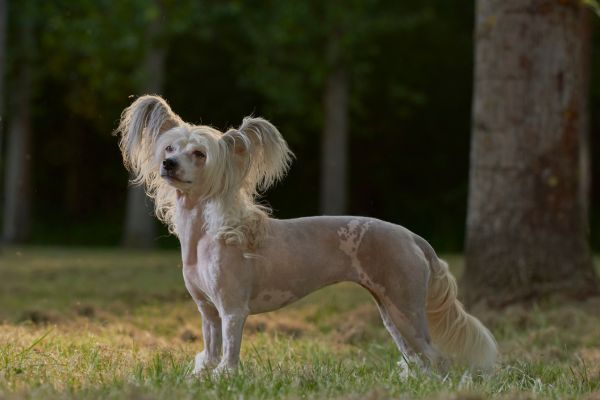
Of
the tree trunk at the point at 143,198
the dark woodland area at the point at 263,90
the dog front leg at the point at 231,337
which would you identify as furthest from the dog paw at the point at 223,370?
Result: the tree trunk at the point at 143,198

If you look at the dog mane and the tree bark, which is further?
the tree bark

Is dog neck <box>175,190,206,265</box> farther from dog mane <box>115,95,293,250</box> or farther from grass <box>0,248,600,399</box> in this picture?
grass <box>0,248,600,399</box>

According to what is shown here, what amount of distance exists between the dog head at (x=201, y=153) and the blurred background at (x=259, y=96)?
11527mm

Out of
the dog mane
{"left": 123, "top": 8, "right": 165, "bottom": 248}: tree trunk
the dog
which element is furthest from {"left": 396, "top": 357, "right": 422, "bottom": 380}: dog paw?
{"left": 123, "top": 8, "right": 165, "bottom": 248}: tree trunk

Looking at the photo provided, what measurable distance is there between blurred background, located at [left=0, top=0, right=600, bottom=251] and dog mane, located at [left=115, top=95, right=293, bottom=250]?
37.8 feet

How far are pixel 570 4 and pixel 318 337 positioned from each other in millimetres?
3473

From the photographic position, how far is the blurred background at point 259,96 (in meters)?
18.3

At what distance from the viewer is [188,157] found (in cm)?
417

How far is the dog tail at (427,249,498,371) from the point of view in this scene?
4664 millimetres

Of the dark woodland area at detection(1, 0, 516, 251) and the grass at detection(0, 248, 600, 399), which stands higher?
the dark woodland area at detection(1, 0, 516, 251)

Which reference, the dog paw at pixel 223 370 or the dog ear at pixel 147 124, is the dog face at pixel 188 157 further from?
the dog paw at pixel 223 370

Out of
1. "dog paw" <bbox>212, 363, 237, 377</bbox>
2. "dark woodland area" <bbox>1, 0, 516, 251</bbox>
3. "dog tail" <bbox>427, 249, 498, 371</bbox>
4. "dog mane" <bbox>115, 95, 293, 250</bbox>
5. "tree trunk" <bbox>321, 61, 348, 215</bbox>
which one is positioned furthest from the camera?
"tree trunk" <bbox>321, 61, 348, 215</bbox>

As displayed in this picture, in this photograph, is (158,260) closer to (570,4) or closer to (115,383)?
(570,4)

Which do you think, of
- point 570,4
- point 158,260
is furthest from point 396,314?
point 158,260
